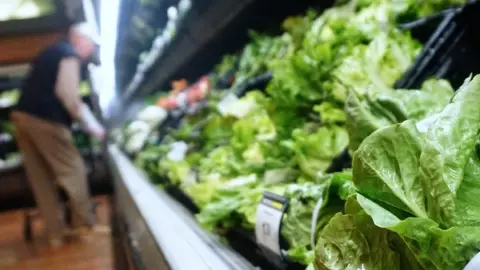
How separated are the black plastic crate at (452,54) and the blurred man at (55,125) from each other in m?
4.16

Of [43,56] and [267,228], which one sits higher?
[43,56]

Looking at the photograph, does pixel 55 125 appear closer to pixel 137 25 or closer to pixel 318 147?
pixel 137 25

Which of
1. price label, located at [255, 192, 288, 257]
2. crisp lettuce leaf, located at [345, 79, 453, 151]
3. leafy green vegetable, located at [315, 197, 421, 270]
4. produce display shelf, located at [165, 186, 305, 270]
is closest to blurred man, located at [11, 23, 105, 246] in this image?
produce display shelf, located at [165, 186, 305, 270]

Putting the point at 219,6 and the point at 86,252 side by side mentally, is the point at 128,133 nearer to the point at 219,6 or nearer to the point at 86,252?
the point at 86,252

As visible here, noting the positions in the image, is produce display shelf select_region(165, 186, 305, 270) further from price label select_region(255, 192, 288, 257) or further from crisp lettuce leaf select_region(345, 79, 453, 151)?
crisp lettuce leaf select_region(345, 79, 453, 151)

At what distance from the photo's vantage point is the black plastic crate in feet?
4.13

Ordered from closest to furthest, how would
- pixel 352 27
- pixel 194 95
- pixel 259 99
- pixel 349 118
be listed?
pixel 349 118 → pixel 352 27 → pixel 259 99 → pixel 194 95

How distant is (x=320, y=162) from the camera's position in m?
1.48

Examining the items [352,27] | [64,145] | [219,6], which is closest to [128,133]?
[64,145]

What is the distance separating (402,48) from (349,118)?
61 centimetres

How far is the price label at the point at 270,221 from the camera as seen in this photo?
3.55 ft

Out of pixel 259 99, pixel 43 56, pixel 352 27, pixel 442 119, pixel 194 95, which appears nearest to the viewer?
pixel 442 119

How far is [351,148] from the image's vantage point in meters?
1.09

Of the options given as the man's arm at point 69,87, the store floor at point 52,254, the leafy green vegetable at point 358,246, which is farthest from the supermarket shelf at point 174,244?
the man's arm at point 69,87
